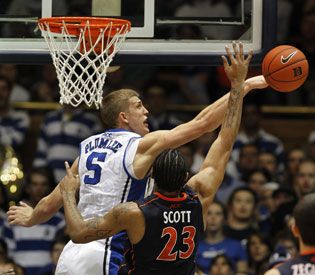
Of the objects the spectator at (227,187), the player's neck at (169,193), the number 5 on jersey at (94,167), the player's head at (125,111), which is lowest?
the spectator at (227,187)

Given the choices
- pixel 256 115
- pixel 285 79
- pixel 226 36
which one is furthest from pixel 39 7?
pixel 256 115

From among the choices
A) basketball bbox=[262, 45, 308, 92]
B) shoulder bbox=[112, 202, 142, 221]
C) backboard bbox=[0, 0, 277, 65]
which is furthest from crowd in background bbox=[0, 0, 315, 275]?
shoulder bbox=[112, 202, 142, 221]

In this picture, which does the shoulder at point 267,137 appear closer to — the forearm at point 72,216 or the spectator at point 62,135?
the spectator at point 62,135

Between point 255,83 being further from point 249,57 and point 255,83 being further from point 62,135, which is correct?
point 62,135

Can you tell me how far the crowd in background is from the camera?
9758mm

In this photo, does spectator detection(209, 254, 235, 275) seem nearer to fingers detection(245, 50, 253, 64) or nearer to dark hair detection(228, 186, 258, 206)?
dark hair detection(228, 186, 258, 206)

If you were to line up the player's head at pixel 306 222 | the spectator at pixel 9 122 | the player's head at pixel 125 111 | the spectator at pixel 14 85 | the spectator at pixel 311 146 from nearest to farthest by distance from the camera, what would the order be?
1. the player's head at pixel 306 222
2. the player's head at pixel 125 111
3. the spectator at pixel 311 146
4. the spectator at pixel 9 122
5. the spectator at pixel 14 85

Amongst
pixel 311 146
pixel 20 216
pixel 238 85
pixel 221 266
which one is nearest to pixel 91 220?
pixel 20 216

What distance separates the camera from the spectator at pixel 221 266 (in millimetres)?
9258

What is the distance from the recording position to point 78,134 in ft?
35.8

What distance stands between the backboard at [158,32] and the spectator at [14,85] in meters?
4.28

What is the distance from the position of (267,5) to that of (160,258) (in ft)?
6.58

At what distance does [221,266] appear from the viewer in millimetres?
9273

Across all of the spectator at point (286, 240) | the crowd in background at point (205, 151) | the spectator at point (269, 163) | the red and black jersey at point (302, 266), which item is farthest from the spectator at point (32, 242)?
the red and black jersey at point (302, 266)
